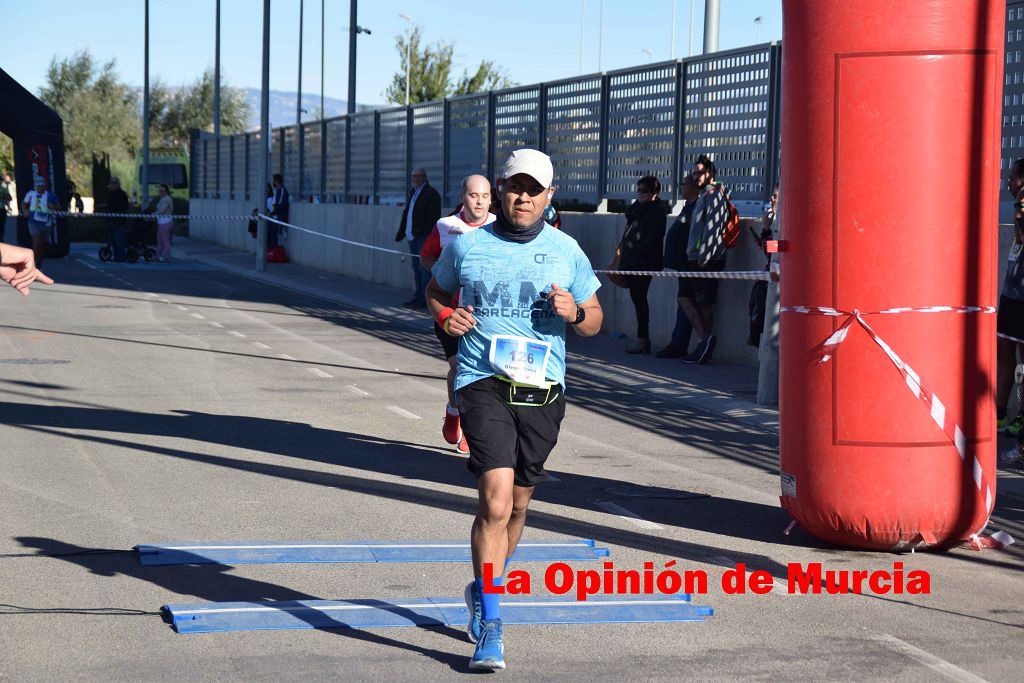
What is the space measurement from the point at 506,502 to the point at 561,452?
470 centimetres

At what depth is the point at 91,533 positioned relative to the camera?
7062 mm

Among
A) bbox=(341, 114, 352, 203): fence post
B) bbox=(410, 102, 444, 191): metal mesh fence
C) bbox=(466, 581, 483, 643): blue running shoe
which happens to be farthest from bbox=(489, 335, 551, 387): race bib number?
bbox=(341, 114, 352, 203): fence post

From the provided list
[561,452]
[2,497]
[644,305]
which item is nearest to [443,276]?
[2,497]

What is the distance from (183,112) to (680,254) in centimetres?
9355

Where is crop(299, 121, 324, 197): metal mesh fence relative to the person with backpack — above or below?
above

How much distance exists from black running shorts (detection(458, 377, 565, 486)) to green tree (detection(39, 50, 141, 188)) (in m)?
85.1

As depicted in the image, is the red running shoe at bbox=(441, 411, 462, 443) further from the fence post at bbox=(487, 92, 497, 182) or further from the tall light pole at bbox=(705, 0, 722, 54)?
the fence post at bbox=(487, 92, 497, 182)

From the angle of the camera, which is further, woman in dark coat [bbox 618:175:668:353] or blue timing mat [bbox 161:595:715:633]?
woman in dark coat [bbox 618:175:668:353]

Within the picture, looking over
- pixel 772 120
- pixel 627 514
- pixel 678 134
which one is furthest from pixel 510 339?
pixel 678 134

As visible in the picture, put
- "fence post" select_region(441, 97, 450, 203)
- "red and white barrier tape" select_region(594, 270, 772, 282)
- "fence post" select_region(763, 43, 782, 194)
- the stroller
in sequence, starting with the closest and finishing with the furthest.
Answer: "red and white barrier tape" select_region(594, 270, 772, 282)
"fence post" select_region(763, 43, 782, 194)
"fence post" select_region(441, 97, 450, 203)
the stroller

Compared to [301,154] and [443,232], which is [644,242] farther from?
[301,154]

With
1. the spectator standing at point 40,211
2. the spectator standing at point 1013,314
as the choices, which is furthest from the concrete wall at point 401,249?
the spectator standing at point 40,211

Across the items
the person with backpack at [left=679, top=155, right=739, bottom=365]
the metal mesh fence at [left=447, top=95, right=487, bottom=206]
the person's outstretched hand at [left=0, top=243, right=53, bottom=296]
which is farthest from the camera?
the metal mesh fence at [left=447, top=95, right=487, bottom=206]

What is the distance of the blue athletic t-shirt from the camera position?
5.40 m
